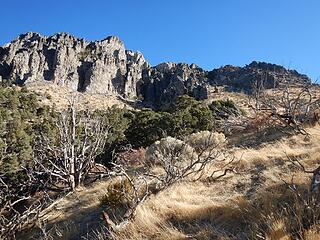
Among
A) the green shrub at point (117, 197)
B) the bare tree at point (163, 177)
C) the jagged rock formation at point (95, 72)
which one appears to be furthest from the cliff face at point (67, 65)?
the green shrub at point (117, 197)

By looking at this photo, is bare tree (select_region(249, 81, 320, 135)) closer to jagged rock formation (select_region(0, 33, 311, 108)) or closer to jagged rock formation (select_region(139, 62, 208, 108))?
jagged rock formation (select_region(139, 62, 208, 108))

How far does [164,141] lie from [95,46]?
103 metres

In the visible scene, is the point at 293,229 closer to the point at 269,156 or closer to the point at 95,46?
→ the point at 269,156

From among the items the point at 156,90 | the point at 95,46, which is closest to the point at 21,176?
the point at 156,90

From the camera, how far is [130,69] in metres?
103

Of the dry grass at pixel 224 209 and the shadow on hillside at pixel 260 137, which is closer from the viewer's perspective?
the dry grass at pixel 224 209

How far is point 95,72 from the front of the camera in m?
94.6

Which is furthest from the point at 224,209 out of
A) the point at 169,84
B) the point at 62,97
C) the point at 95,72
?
the point at 95,72

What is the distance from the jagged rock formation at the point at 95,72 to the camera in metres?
86.6

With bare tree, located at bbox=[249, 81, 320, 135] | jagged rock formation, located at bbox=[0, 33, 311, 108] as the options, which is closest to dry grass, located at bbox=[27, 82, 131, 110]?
jagged rock formation, located at bbox=[0, 33, 311, 108]

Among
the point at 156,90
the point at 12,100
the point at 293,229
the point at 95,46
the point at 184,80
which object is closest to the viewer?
the point at 293,229

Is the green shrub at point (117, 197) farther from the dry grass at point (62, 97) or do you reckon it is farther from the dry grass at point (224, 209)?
the dry grass at point (62, 97)

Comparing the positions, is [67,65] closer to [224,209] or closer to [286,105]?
[286,105]

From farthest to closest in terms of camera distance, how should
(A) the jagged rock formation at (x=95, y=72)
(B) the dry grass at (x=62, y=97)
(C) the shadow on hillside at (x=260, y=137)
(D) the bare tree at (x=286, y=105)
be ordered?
(A) the jagged rock formation at (x=95, y=72) < (B) the dry grass at (x=62, y=97) < (C) the shadow on hillside at (x=260, y=137) < (D) the bare tree at (x=286, y=105)
